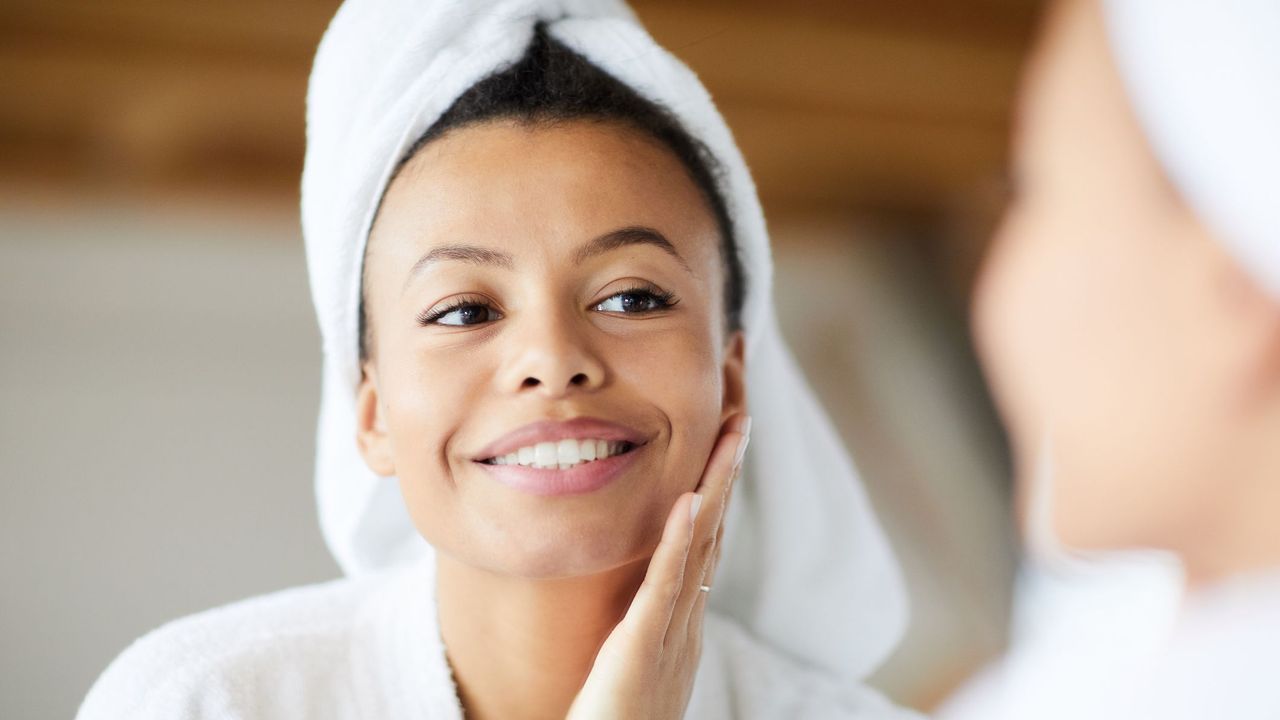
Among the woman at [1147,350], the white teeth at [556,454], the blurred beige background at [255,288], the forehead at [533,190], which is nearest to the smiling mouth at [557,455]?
the white teeth at [556,454]

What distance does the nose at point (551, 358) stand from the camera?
1.72 ft

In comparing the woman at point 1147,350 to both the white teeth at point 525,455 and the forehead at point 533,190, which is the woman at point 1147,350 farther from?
the white teeth at point 525,455

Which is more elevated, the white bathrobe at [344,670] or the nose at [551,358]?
the nose at [551,358]

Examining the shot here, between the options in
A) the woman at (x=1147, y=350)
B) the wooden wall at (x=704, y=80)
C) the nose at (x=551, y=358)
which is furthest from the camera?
the wooden wall at (x=704, y=80)

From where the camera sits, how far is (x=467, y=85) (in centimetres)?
58

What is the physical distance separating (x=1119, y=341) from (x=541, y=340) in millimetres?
576

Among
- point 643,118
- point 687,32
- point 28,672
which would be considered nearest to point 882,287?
point 687,32

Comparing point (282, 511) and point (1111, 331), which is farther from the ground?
point (1111, 331)

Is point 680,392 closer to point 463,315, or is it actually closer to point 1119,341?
point 463,315

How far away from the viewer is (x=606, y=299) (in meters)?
0.56

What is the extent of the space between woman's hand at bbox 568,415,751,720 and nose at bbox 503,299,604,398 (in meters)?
0.10

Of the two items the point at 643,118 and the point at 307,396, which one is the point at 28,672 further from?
the point at 643,118

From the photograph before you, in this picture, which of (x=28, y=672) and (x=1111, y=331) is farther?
(x=1111, y=331)

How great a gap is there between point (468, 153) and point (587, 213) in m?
0.08
